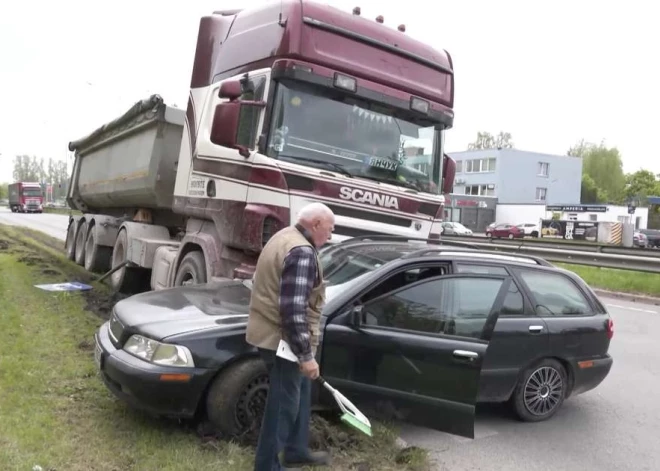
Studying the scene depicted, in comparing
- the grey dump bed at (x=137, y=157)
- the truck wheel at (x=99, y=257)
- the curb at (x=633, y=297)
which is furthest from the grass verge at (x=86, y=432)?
the curb at (x=633, y=297)

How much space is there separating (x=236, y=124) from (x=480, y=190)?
66508mm

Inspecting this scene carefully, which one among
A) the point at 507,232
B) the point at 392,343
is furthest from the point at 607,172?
the point at 392,343

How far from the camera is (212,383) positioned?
407cm

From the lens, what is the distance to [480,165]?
2753 inches

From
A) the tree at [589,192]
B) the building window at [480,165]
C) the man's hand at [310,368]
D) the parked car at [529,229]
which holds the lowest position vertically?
the man's hand at [310,368]

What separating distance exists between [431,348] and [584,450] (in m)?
1.64

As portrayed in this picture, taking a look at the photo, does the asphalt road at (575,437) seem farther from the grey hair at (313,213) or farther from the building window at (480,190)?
the building window at (480,190)

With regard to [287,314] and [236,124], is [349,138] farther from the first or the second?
[287,314]

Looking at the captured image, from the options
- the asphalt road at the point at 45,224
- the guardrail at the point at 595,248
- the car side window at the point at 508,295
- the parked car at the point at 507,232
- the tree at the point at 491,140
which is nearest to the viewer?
the car side window at the point at 508,295

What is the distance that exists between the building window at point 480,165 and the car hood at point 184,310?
6633 centimetres

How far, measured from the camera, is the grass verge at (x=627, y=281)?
13.8 metres

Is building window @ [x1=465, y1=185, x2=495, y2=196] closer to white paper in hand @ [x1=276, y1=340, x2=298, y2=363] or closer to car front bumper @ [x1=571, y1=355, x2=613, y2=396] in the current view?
car front bumper @ [x1=571, y1=355, x2=613, y2=396]

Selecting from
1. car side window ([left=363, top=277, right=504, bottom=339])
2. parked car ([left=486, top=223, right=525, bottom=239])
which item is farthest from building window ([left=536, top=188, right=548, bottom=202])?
car side window ([left=363, top=277, right=504, bottom=339])

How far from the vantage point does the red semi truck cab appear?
597cm
